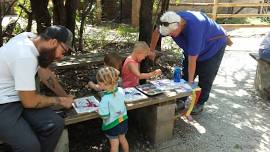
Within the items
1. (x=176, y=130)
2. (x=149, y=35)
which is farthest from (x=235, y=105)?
(x=149, y=35)

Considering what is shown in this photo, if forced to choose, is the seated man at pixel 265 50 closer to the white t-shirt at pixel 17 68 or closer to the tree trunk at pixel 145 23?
the tree trunk at pixel 145 23

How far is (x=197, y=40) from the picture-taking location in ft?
13.1

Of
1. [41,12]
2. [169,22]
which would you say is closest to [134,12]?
[41,12]

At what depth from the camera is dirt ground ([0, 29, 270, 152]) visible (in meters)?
4.06

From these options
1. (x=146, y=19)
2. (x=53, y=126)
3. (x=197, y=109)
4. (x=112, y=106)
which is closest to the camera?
(x=53, y=126)

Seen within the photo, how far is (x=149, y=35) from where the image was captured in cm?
579

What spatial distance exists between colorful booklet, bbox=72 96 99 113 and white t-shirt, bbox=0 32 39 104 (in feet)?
2.24

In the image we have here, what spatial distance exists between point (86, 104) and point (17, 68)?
1.00 metres

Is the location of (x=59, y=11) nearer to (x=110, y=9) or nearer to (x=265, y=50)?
(x=265, y=50)

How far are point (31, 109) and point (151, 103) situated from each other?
127 cm

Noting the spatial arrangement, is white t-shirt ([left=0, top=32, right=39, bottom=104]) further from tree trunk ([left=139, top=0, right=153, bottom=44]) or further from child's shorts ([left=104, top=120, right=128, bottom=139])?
tree trunk ([left=139, top=0, right=153, bottom=44])

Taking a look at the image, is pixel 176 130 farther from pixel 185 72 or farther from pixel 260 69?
pixel 260 69

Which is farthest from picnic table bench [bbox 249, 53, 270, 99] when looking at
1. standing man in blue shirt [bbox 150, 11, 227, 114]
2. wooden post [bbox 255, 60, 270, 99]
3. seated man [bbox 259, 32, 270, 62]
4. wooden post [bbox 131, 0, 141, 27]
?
wooden post [bbox 131, 0, 141, 27]

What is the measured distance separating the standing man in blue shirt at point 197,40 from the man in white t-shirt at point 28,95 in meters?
1.45
